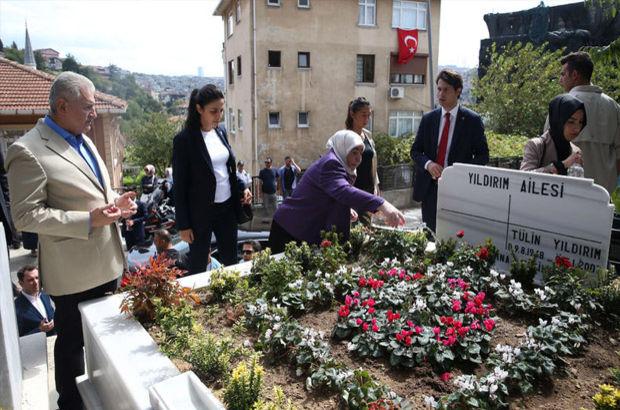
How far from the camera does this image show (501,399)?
2027 millimetres

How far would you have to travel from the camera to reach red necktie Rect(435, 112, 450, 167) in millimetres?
4297

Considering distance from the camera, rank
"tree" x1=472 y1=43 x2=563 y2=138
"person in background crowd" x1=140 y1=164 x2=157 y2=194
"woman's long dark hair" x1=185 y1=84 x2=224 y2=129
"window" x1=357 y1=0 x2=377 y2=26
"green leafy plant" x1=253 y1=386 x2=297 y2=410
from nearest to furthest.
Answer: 1. "green leafy plant" x1=253 y1=386 x2=297 y2=410
2. "woman's long dark hair" x1=185 y1=84 x2=224 y2=129
3. "person in background crowd" x1=140 y1=164 x2=157 y2=194
4. "tree" x1=472 y1=43 x2=563 y2=138
5. "window" x1=357 y1=0 x2=377 y2=26

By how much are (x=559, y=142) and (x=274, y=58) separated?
19.2m

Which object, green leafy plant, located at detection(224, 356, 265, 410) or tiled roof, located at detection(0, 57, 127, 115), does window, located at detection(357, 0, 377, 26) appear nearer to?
tiled roof, located at detection(0, 57, 127, 115)

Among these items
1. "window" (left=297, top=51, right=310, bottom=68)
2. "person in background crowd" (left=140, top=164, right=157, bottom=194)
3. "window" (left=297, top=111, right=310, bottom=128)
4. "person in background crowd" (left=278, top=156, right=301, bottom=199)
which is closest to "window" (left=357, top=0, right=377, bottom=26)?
"window" (left=297, top=51, right=310, bottom=68)

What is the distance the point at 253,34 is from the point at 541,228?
1922 centimetres

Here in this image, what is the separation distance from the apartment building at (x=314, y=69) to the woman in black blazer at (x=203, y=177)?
17.9 m

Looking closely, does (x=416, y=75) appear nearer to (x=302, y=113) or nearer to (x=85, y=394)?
(x=302, y=113)

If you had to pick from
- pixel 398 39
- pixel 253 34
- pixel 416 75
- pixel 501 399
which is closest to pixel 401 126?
pixel 416 75

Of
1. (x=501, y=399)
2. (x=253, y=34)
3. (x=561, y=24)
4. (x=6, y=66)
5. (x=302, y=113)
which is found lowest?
(x=501, y=399)

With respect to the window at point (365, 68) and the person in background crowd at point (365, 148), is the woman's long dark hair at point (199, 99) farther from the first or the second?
the window at point (365, 68)

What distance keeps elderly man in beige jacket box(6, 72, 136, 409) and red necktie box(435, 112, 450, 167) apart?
9.11 feet

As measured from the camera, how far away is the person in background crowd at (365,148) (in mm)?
4520

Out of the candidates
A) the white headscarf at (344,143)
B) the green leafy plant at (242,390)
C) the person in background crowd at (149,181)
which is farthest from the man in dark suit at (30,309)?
the person in background crowd at (149,181)
